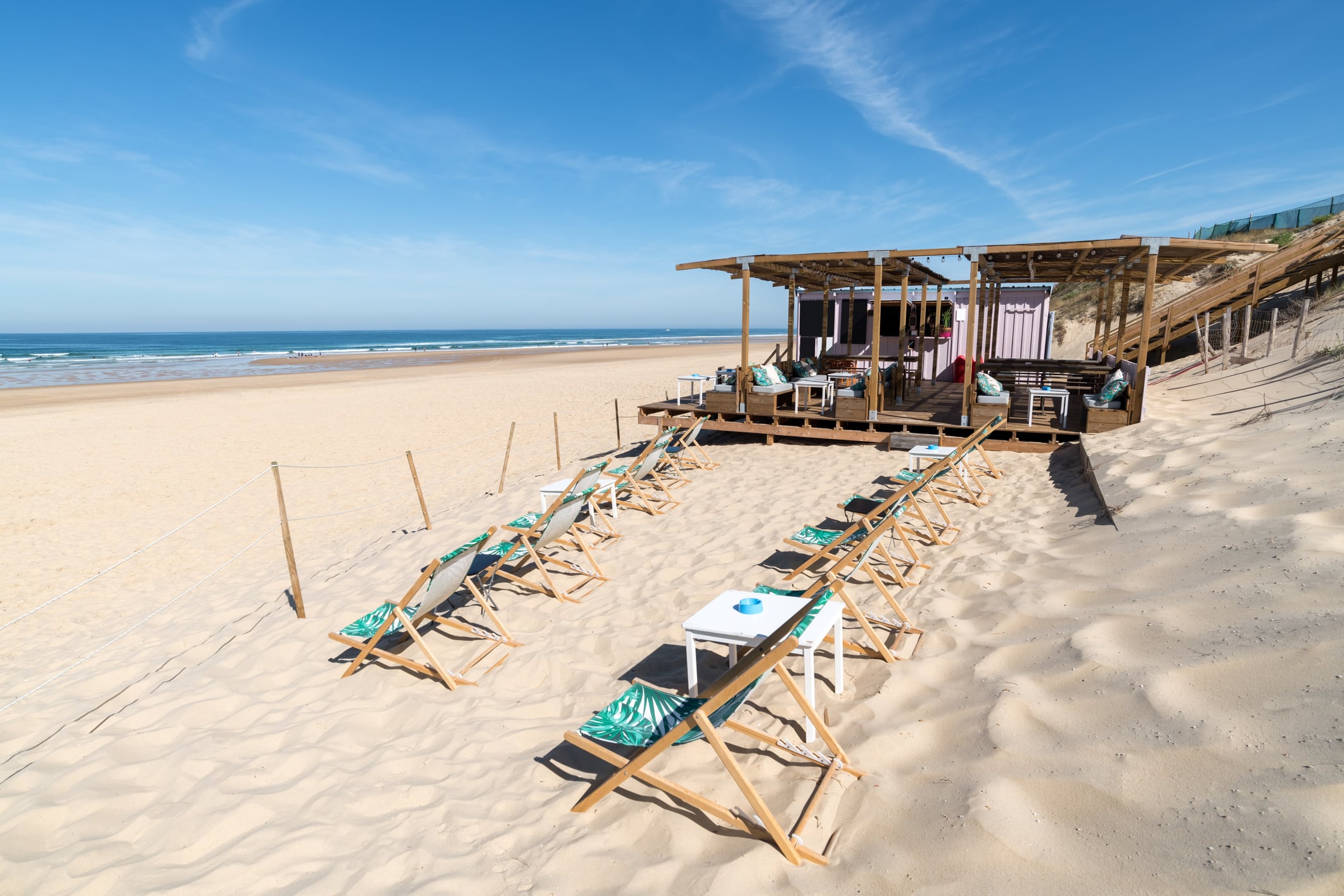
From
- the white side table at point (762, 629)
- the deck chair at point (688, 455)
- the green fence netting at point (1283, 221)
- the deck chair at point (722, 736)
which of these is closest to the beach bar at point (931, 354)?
the deck chair at point (688, 455)

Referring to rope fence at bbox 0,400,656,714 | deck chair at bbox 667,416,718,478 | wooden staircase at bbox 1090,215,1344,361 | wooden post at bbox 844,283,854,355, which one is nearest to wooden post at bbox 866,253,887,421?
deck chair at bbox 667,416,718,478

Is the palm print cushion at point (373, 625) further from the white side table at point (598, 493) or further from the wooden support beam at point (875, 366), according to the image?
the wooden support beam at point (875, 366)

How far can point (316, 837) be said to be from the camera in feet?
8.38

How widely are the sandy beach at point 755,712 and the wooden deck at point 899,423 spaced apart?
1631 millimetres

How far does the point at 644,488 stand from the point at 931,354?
10.4 meters

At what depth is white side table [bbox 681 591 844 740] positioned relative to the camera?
2734 millimetres

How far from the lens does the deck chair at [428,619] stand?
3695mm

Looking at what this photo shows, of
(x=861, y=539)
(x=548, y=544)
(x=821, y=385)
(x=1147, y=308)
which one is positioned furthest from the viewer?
(x=821, y=385)

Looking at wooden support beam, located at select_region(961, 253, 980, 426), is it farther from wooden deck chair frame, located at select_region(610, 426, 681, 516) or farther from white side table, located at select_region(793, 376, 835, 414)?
wooden deck chair frame, located at select_region(610, 426, 681, 516)

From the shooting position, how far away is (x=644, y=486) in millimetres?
7512

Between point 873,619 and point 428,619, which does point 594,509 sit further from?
point 873,619

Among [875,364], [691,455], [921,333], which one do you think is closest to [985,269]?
[921,333]

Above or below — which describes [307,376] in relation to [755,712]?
above

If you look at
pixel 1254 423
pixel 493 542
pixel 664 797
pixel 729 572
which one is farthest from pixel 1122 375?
pixel 664 797
